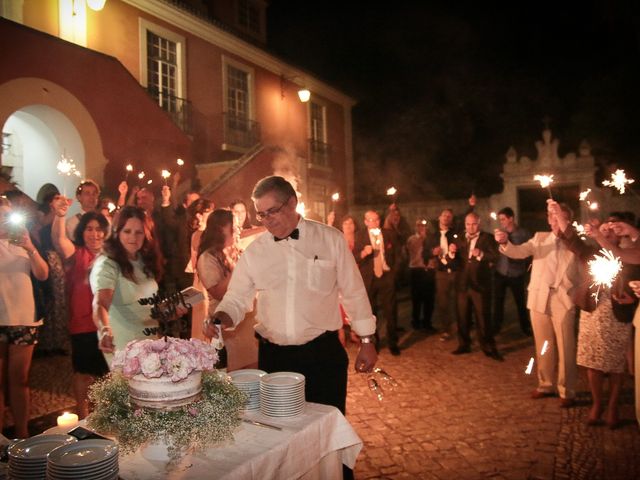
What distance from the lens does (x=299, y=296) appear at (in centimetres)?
356

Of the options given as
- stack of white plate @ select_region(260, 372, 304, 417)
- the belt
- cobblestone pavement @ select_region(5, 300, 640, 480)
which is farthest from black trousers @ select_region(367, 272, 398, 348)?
stack of white plate @ select_region(260, 372, 304, 417)

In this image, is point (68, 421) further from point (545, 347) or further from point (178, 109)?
point (178, 109)

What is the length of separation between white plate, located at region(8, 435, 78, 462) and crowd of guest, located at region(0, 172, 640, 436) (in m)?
0.75

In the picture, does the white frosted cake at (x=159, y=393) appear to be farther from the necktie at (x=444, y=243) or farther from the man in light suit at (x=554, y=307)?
the necktie at (x=444, y=243)

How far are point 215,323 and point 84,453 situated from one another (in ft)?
4.63

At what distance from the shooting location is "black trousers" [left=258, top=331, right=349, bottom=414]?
358 centimetres

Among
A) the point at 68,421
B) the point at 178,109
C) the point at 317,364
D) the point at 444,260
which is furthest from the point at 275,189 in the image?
the point at 178,109

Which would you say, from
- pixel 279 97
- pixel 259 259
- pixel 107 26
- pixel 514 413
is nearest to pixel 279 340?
pixel 259 259

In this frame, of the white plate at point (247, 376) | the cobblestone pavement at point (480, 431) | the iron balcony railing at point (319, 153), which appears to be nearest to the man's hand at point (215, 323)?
the white plate at point (247, 376)

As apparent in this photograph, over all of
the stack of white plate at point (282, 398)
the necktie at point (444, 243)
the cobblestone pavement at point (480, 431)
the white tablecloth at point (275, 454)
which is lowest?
the cobblestone pavement at point (480, 431)

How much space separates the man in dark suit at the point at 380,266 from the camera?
877cm

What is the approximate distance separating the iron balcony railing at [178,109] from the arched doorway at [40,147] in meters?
5.15

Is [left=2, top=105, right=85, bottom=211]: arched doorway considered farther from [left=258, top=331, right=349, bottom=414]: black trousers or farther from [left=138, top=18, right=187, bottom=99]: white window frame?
[left=258, top=331, right=349, bottom=414]: black trousers

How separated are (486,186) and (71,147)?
2156 centimetres
